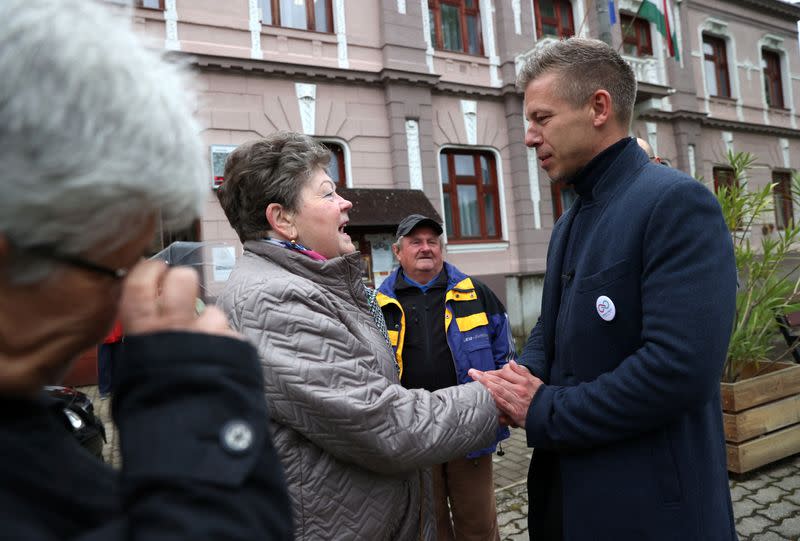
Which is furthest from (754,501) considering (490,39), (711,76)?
(711,76)

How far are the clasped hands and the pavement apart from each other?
2026 mm

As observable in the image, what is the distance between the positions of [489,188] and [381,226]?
3727 mm

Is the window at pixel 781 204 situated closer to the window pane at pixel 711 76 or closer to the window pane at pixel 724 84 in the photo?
the window pane at pixel 724 84

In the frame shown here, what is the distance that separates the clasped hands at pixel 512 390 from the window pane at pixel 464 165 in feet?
30.4

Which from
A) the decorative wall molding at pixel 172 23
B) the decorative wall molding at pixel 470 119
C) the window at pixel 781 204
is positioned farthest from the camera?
the window at pixel 781 204

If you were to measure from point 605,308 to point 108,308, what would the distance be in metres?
1.18

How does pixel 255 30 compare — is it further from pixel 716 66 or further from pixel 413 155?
pixel 716 66

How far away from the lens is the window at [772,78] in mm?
15938

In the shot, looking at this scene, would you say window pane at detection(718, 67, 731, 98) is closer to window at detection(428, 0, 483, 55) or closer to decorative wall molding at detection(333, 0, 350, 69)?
window at detection(428, 0, 483, 55)

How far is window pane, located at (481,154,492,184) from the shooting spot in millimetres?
10861

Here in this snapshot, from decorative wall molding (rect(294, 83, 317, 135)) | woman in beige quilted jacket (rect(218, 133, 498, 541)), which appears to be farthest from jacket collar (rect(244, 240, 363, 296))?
decorative wall molding (rect(294, 83, 317, 135))

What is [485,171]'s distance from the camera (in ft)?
35.8

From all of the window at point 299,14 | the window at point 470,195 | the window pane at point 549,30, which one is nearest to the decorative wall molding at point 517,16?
the window pane at point 549,30

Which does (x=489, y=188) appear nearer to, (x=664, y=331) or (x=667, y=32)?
(x=667, y=32)
